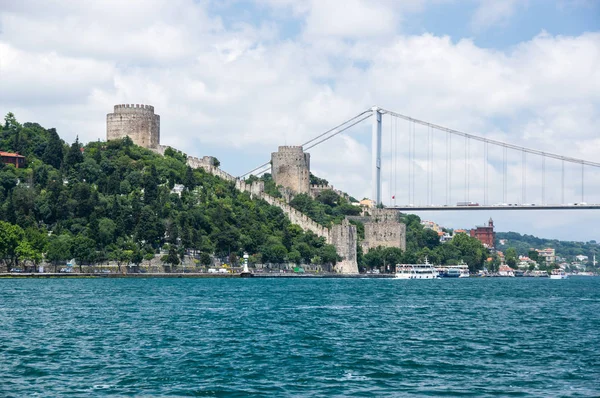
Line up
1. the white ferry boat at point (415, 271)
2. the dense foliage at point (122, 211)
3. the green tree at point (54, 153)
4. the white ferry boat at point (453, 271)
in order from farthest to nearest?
the white ferry boat at point (453, 271) → the white ferry boat at point (415, 271) → the green tree at point (54, 153) → the dense foliage at point (122, 211)

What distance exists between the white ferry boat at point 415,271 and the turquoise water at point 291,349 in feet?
154

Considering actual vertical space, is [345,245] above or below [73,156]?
below

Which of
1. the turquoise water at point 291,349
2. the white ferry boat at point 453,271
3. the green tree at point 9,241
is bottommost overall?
the turquoise water at point 291,349

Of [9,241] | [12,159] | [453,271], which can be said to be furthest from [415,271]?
[9,241]

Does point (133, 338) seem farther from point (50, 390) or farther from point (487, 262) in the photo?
point (487, 262)

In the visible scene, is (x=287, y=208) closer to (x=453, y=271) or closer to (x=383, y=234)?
(x=383, y=234)

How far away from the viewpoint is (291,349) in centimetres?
2291

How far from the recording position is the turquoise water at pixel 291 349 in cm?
1764

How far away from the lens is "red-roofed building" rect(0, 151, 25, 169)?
3135 inches

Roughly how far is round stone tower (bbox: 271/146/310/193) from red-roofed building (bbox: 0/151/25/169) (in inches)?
1119

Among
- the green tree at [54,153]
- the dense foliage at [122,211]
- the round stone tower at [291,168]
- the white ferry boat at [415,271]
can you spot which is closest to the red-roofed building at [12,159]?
the dense foliage at [122,211]

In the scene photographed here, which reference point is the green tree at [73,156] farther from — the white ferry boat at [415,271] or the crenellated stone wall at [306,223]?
the white ferry boat at [415,271]

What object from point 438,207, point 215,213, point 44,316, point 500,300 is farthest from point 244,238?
point 44,316

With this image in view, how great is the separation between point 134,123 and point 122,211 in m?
19.8
